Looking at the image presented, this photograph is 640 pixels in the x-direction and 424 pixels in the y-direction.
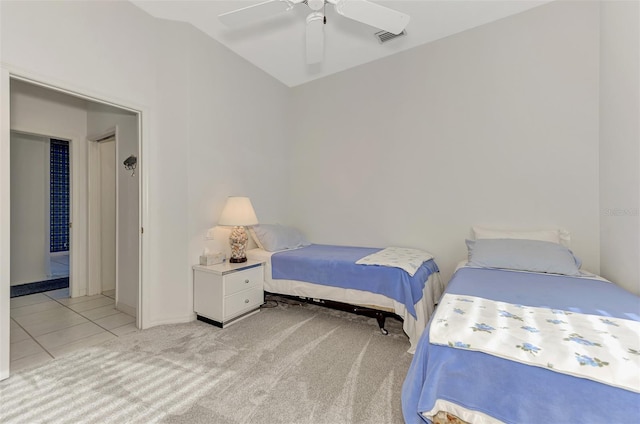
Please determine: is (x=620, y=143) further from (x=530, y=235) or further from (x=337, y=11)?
(x=337, y=11)

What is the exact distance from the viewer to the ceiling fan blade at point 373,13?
1.70 meters

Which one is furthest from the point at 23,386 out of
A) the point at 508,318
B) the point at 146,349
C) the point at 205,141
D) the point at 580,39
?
the point at 580,39

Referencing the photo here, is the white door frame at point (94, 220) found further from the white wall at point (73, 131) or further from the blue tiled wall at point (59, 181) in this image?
the blue tiled wall at point (59, 181)

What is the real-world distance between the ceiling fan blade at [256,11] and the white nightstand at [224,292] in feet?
6.75

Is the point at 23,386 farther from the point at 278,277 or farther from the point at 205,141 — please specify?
the point at 205,141

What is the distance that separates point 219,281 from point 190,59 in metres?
2.25

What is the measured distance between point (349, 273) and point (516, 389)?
5.43 feet

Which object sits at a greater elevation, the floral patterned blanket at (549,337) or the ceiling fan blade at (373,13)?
the ceiling fan blade at (373,13)

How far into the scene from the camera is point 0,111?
1765 millimetres

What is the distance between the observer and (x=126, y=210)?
3074 millimetres

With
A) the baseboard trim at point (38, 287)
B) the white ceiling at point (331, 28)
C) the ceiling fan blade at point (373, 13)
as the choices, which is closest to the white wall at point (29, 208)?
the baseboard trim at point (38, 287)

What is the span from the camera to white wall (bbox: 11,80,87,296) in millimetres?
3160

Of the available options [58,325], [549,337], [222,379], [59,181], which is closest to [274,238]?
[222,379]

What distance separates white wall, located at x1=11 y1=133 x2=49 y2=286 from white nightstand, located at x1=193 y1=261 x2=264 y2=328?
Answer: 3469mm
